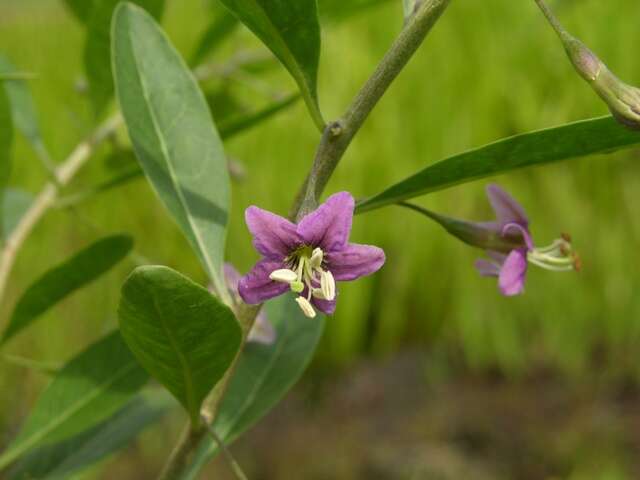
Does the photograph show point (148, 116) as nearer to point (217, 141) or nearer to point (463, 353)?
point (217, 141)

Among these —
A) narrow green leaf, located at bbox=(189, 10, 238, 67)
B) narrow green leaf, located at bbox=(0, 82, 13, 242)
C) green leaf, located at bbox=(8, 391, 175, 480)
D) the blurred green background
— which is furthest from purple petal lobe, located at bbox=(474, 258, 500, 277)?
the blurred green background

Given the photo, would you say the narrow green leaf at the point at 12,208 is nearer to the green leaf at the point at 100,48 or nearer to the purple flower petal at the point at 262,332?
the green leaf at the point at 100,48

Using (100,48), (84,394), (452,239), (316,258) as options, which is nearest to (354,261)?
(316,258)

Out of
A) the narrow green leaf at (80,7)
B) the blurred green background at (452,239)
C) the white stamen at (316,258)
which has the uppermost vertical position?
the narrow green leaf at (80,7)

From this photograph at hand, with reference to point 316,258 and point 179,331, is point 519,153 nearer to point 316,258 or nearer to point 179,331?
point 316,258

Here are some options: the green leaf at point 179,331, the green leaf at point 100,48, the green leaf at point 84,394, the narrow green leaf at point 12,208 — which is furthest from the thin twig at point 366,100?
the narrow green leaf at point 12,208

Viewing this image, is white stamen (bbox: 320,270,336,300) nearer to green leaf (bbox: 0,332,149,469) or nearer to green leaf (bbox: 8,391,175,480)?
green leaf (bbox: 0,332,149,469)
